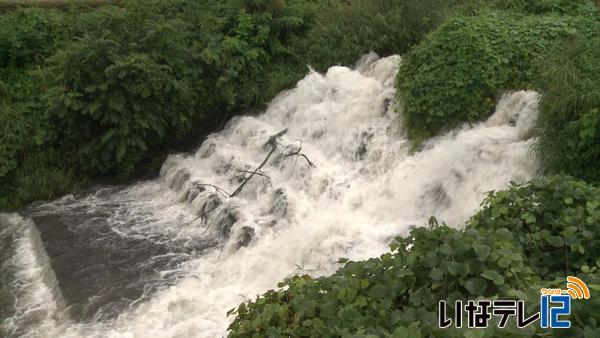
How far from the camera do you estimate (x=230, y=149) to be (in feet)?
37.6

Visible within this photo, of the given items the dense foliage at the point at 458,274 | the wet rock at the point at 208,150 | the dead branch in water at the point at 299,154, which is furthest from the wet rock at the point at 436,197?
the wet rock at the point at 208,150

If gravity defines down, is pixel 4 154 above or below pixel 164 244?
above

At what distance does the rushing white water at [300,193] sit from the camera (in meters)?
7.34

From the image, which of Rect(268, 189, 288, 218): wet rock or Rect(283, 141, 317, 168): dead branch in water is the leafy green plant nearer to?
Rect(283, 141, 317, 168): dead branch in water

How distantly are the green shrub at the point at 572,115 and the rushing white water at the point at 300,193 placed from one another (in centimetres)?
45

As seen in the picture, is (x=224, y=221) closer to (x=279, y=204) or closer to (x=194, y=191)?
(x=279, y=204)

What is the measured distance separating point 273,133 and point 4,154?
562 centimetres

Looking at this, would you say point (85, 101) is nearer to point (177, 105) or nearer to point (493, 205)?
point (177, 105)

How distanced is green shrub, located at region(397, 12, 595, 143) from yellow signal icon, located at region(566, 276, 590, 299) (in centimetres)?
566

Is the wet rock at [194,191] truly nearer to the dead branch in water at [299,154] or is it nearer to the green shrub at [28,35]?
the dead branch in water at [299,154]

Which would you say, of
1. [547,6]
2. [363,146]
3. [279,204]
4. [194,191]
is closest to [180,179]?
[194,191]

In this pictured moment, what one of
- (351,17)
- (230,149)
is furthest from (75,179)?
(351,17)

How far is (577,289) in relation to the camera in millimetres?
3057

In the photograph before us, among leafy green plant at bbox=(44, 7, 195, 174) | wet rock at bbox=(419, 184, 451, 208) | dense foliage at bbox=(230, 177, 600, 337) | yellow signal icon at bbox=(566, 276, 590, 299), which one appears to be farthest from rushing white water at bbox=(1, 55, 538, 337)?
yellow signal icon at bbox=(566, 276, 590, 299)
